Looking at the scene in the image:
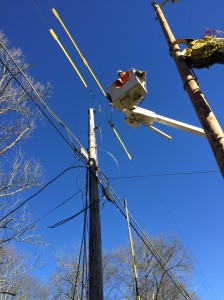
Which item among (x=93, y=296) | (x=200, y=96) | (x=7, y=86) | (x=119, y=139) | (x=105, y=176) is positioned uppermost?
(x=7, y=86)

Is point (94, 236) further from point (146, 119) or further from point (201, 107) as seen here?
point (201, 107)

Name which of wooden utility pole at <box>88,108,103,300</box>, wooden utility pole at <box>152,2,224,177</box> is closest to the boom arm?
wooden utility pole at <box>152,2,224,177</box>

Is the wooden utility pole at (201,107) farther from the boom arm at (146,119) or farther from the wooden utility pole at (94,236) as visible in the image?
the wooden utility pole at (94,236)

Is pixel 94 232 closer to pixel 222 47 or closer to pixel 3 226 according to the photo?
pixel 222 47

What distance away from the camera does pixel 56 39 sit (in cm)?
556

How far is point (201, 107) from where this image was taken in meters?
4.12

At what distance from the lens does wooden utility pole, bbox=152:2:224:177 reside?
3634 mm

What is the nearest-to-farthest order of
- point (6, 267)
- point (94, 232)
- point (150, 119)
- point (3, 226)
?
point (94, 232) → point (150, 119) → point (3, 226) → point (6, 267)

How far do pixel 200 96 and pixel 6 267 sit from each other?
19.3 m

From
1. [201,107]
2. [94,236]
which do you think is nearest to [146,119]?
[201,107]

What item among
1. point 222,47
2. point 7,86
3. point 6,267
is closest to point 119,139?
point 222,47

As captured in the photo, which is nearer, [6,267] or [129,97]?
[129,97]

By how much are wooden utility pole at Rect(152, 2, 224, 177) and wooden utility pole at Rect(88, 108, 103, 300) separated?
2.61m

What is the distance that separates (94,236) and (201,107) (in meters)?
2.78
